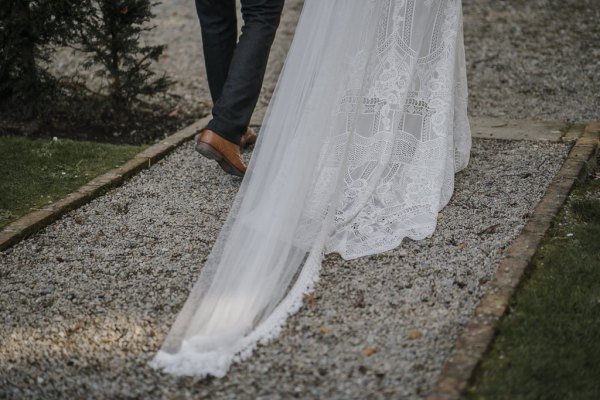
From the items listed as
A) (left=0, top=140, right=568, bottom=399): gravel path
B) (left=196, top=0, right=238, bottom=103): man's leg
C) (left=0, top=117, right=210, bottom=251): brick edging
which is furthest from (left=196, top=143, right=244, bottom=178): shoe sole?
(left=0, top=117, right=210, bottom=251): brick edging

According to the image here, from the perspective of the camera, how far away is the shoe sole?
3.56 meters

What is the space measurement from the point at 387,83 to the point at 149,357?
1.64 m

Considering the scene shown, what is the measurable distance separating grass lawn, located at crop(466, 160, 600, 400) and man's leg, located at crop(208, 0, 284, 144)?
1482 millimetres

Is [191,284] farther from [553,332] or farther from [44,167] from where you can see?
[44,167]

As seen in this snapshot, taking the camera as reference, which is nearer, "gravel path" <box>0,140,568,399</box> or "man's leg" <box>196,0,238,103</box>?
"gravel path" <box>0,140,568,399</box>

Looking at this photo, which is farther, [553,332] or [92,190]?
[92,190]

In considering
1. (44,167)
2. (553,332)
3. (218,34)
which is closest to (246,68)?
(218,34)

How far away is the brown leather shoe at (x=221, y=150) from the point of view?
356 centimetres

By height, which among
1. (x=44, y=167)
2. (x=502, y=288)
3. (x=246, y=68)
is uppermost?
(x=246, y=68)

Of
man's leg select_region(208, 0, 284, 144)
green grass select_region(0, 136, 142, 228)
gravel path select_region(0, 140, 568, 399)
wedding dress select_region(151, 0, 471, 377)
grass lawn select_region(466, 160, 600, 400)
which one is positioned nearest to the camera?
grass lawn select_region(466, 160, 600, 400)

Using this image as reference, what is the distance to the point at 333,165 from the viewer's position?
3191mm

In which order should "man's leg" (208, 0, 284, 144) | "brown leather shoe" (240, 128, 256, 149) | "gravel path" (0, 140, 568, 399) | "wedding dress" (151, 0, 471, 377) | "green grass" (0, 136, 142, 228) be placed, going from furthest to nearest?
"brown leather shoe" (240, 128, 256, 149) < "green grass" (0, 136, 142, 228) < "man's leg" (208, 0, 284, 144) < "wedding dress" (151, 0, 471, 377) < "gravel path" (0, 140, 568, 399)

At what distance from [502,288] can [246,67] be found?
159 cm

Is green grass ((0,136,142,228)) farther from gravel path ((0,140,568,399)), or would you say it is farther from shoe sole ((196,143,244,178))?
shoe sole ((196,143,244,178))
